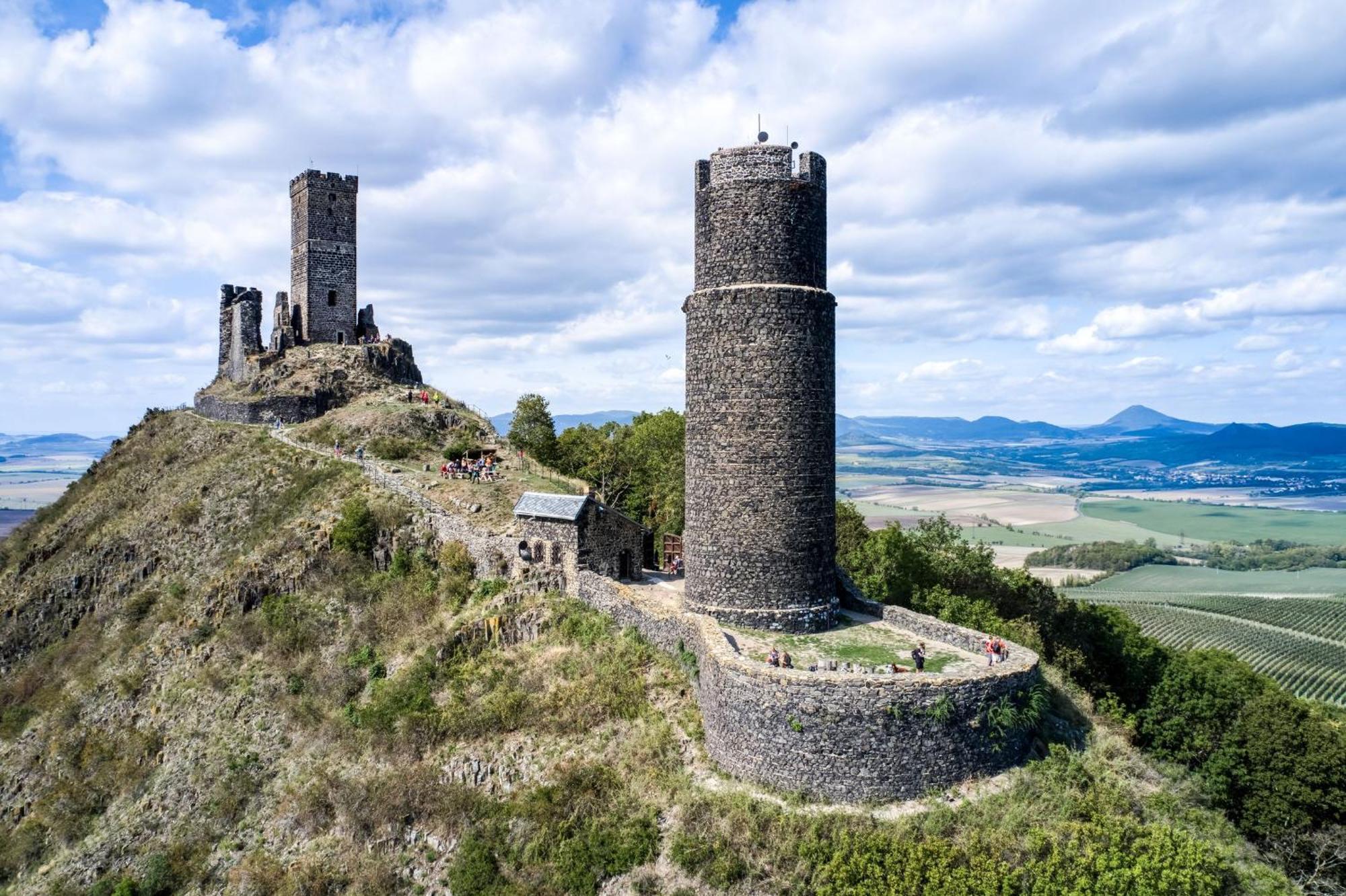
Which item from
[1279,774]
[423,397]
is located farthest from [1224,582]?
[423,397]

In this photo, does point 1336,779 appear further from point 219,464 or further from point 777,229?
point 219,464

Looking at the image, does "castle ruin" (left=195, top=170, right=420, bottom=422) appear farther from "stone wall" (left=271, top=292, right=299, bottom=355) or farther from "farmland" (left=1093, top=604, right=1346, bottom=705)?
"farmland" (left=1093, top=604, right=1346, bottom=705)

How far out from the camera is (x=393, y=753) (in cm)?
2267

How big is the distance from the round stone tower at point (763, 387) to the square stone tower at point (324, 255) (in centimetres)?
3619

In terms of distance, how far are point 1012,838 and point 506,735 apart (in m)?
11.7

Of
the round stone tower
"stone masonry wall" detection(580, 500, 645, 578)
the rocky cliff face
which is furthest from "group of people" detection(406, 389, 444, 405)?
the round stone tower

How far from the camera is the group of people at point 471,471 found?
116 ft

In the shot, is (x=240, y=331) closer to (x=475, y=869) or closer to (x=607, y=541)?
(x=607, y=541)

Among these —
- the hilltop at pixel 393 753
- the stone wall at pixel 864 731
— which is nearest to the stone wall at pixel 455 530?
the hilltop at pixel 393 753

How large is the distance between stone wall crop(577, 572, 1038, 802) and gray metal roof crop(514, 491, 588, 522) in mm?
9660

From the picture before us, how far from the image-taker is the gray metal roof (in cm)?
2689

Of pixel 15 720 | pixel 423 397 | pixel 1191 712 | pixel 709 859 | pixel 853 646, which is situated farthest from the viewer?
pixel 423 397

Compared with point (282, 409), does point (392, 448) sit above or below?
below

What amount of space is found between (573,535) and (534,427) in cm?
2252
